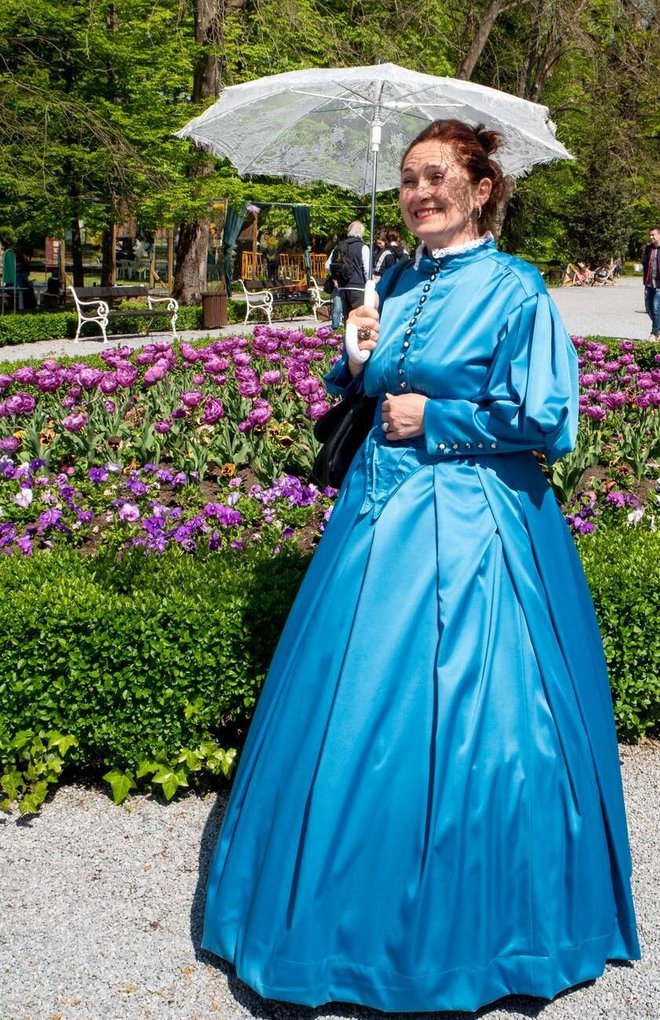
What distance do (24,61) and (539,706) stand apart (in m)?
17.5

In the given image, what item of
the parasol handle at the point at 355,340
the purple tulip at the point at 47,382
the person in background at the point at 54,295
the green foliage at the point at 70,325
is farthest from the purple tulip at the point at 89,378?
the person in background at the point at 54,295

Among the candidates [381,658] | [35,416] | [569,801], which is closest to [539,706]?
[569,801]

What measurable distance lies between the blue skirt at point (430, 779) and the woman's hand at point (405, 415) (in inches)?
2.0

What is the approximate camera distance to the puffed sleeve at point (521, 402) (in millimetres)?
2365

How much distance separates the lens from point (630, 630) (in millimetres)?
3740

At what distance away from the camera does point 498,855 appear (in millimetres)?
2283

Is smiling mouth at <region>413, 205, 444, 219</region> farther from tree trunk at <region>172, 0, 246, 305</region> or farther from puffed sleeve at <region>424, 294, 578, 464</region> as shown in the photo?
tree trunk at <region>172, 0, 246, 305</region>

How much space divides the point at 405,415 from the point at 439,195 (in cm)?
53

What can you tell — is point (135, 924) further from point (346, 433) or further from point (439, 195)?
point (439, 195)

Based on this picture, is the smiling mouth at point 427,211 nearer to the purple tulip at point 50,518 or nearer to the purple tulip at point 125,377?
the purple tulip at point 50,518

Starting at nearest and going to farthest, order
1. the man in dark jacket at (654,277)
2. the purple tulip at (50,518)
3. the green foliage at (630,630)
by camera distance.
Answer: the green foliage at (630,630) → the purple tulip at (50,518) → the man in dark jacket at (654,277)

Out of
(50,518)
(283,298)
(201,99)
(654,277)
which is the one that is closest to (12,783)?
(50,518)

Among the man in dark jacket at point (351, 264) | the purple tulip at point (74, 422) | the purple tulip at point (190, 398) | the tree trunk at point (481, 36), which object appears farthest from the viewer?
the tree trunk at point (481, 36)

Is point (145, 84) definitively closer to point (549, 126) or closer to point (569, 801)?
point (549, 126)
